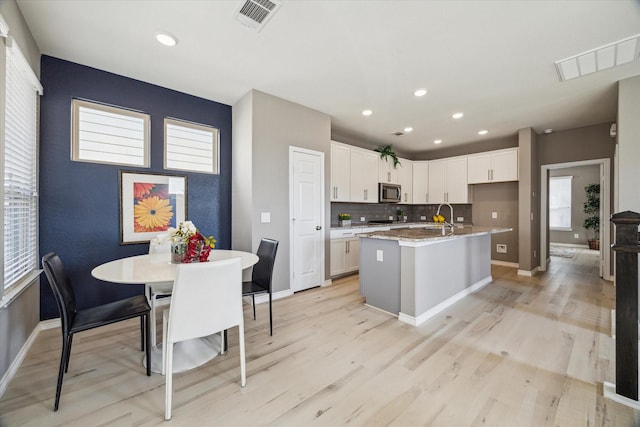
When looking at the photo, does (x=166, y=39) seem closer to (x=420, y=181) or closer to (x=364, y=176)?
(x=364, y=176)

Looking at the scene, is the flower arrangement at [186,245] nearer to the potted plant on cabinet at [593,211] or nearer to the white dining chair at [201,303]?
the white dining chair at [201,303]

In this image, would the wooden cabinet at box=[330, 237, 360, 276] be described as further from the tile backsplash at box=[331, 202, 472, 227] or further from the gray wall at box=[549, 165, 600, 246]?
the gray wall at box=[549, 165, 600, 246]

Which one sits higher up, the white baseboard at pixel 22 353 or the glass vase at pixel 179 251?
the glass vase at pixel 179 251

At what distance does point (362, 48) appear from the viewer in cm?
245

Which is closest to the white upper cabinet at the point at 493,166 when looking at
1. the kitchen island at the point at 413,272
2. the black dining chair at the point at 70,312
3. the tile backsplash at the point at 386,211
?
the tile backsplash at the point at 386,211

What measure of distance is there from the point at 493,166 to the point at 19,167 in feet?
22.1

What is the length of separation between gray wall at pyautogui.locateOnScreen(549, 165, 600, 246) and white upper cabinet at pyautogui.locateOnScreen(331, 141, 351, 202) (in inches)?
283

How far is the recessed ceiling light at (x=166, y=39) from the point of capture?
2268 millimetres

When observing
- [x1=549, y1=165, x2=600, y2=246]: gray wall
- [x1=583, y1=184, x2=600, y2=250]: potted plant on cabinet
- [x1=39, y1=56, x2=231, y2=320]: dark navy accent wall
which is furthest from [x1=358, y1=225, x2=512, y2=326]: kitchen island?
[x1=549, y1=165, x2=600, y2=246]: gray wall

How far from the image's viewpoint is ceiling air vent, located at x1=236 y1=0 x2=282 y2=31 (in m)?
1.92

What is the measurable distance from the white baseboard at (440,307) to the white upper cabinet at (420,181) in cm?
264

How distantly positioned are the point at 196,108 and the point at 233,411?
3.40 metres

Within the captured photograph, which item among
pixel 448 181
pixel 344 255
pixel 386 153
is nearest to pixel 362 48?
pixel 344 255

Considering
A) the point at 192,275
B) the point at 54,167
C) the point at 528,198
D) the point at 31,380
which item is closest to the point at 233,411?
the point at 192,275
